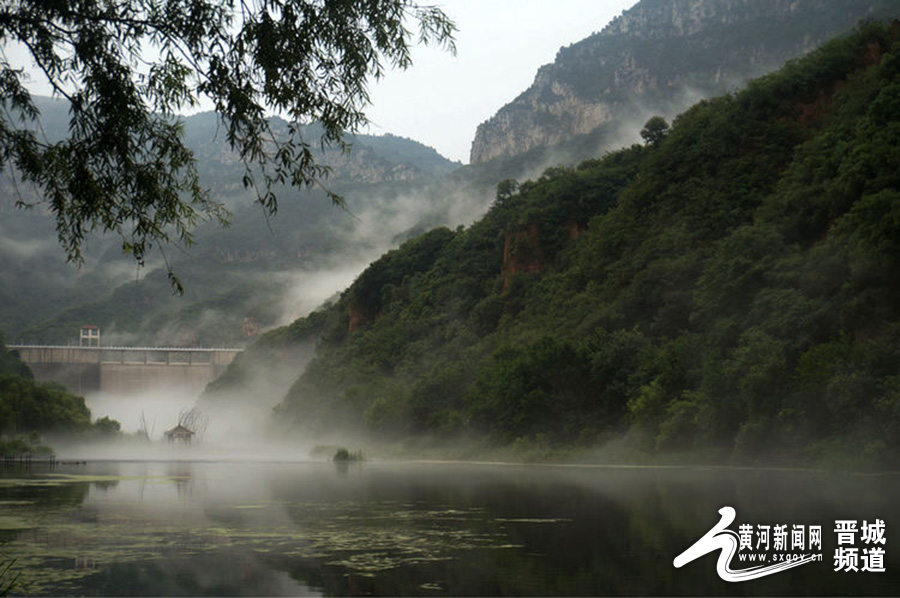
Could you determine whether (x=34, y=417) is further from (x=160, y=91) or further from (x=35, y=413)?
(x=160, y=91)

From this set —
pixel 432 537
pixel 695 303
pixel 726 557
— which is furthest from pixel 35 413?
pixel 726 557

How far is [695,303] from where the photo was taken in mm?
67500

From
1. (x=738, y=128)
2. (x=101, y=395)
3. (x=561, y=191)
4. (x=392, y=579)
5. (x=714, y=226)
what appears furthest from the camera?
(x=101, y=395)

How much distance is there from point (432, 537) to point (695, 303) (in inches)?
1974

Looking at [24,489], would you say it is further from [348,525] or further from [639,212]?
[639,212]

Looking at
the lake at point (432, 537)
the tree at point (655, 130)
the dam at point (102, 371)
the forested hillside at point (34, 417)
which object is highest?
the tree at point (655, 130)

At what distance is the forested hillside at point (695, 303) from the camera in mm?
48125

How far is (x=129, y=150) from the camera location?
46.7 ft

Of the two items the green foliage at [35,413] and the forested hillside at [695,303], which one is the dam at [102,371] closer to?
the forested hillside at [695,303]

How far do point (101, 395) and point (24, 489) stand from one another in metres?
160

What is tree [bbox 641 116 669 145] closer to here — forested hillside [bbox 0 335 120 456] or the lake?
forested hillside [bbox 0 335 120 456]

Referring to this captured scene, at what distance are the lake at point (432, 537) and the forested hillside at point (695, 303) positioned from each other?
1251 centimetres

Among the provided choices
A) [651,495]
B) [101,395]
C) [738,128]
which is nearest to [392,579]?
[651,495]

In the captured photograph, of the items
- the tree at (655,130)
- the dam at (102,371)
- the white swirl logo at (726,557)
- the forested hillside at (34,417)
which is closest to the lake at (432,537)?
the white swirl logo at (726,557)
